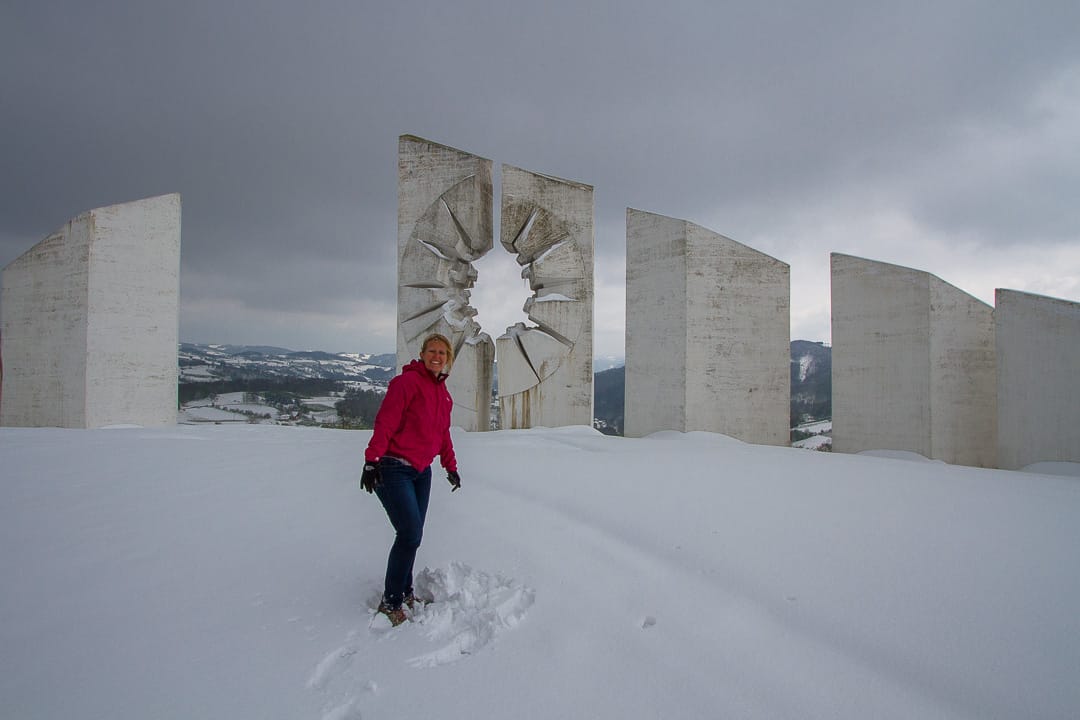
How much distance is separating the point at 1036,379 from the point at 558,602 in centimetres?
670

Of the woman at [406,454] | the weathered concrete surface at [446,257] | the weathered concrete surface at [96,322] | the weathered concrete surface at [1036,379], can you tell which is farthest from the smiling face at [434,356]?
the weathered concrete surface at [96,322]

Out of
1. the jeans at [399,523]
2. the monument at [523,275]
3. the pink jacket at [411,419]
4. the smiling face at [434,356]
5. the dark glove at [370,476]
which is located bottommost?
the jeans at [399,523]

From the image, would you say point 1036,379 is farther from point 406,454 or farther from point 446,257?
point 446,257

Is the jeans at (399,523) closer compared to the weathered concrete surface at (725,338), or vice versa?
the jeans at (399,523)

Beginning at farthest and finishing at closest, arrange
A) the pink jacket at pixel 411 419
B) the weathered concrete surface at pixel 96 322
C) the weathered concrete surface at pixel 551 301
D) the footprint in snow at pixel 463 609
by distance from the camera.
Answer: the weathered concrete surface at pixel 96 322, the weathered concrete surface at pixel 551 301, the pink jacket at pixel 411 419, the footprint in snow at pixel 463 609

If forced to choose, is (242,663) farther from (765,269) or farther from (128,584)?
(765,269)

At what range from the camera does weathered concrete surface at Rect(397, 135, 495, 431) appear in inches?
339

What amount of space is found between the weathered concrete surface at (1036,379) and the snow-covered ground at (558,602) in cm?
227

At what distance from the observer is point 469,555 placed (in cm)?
278

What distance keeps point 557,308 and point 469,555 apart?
5851 millimetres

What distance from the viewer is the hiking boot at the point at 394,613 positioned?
2.16 meters

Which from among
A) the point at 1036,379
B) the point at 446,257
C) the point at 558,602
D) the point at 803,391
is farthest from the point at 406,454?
the point at 803,391

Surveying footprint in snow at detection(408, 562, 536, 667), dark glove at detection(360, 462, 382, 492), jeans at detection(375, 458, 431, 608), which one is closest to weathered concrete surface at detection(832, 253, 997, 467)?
footprint in snow at detection(408, 562, 536, 667)

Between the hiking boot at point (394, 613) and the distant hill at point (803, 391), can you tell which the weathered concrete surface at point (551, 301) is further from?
the hiking boot at point (394, 613)
